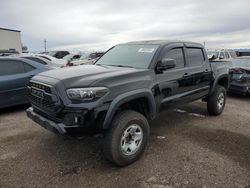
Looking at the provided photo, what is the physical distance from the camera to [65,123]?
349 cm

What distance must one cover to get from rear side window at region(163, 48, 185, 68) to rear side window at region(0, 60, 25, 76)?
13.6 feet

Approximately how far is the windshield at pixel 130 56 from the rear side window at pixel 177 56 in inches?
15.5

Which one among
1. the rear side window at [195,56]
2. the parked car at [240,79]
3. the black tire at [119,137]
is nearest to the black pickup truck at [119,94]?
the black tire at [119,137]

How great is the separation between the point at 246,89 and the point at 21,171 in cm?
757

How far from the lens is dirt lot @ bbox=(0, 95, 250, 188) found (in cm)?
346

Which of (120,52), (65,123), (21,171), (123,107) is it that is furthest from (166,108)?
(21,171)

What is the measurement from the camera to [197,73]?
5.55m

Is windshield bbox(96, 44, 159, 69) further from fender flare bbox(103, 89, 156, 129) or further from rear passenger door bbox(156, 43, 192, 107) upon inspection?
fender flare bbox(103, 89, 156, 129)

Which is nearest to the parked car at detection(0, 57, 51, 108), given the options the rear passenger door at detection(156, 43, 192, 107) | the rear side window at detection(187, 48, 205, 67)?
the rear passenger door at detection(156, 43, 192, 107)

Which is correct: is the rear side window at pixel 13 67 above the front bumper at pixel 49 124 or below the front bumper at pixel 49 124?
above

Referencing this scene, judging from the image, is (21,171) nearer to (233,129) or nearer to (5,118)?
(5,118)

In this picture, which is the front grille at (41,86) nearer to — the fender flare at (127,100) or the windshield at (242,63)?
the fender flare at (127,100)

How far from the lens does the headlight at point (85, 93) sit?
3.44m

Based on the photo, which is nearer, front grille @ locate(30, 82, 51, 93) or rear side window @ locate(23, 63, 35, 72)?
front grille @ locate(30, 82, 51, 93)
